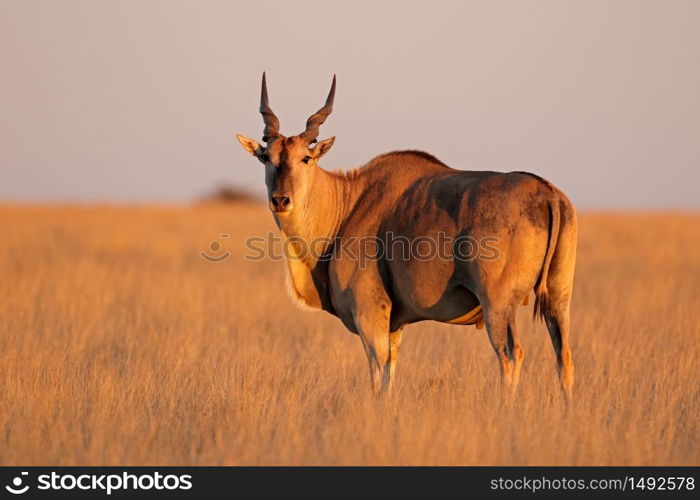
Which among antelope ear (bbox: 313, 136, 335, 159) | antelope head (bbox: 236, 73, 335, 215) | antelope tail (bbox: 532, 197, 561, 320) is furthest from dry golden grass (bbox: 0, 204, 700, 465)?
antelope ear (bbox: 313, 136, 335, 159)

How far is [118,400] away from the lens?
910cm

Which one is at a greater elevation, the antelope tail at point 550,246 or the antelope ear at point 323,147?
the antelope ear at point 323,147

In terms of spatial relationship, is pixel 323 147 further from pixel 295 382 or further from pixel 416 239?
pixel 295 382

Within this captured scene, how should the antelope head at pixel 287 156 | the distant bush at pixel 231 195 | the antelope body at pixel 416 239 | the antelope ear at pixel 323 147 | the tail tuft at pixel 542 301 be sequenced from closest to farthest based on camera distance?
the antelope body at pixel 416 239
the tail tuft at pixel 542 301
the antelope head at pixel 287 156
the antelope ear at pixel 323 147
the distant bush at pixel 231 195

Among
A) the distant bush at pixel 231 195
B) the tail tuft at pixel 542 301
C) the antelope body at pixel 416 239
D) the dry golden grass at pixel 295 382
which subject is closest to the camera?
the dry golden grass at pixel 295 382

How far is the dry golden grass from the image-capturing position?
771 centimetres

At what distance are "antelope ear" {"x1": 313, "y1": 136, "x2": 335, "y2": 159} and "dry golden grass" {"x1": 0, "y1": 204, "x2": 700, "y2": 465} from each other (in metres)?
2.51

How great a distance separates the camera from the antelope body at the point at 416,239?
9031 millimetres

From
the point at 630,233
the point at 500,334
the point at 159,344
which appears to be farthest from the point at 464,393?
the point at 630,233

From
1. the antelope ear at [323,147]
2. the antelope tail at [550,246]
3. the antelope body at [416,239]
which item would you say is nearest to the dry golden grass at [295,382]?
the antelope body at [416,239]

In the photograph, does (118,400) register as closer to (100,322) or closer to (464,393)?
(464,393)

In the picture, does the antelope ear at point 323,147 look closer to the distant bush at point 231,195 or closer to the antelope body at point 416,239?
the antelope body at point 416,239

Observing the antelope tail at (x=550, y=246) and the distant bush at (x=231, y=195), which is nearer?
the antelope tail at (x=550, y=246)

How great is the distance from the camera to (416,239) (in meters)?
9.64
